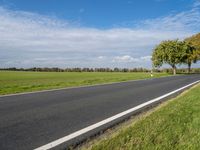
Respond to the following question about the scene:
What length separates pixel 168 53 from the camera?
67.6 meters

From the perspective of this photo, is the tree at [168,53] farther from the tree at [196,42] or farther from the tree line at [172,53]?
the tree at [196,42]

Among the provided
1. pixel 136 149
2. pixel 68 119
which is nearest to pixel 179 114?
pixel 68 119

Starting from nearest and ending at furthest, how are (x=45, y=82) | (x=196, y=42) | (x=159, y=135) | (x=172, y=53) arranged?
(x=159, y=135) < (x=45, y=82) < (x=172, y=53) < (x=196, y=42)

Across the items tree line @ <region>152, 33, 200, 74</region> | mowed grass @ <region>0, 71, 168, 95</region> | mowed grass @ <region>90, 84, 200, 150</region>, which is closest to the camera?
mowed grass @ <region>90, 84, 200, 150</region>

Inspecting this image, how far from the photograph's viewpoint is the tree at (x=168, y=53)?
221 ft

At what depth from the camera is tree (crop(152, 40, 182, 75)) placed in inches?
2655

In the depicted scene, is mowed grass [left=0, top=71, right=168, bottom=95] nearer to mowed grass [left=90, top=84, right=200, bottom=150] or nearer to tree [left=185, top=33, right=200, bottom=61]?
mowed grass [left=90, top=84, right=200, bottom=150]

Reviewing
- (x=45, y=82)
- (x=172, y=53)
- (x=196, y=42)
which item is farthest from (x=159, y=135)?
(x=196, y=42)

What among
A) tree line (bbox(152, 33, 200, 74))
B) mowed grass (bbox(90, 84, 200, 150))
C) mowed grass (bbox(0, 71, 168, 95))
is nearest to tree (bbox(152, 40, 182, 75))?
tree line (bbox(152, 33, 200, 74))

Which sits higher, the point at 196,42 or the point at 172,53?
the point at 196,42

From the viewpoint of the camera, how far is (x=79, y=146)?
547 cm

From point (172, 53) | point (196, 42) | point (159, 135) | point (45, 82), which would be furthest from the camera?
point (196, 42)

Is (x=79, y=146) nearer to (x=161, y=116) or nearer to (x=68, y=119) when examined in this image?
(x=68, y=119)

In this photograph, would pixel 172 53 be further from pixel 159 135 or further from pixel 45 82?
pixel 159 135
